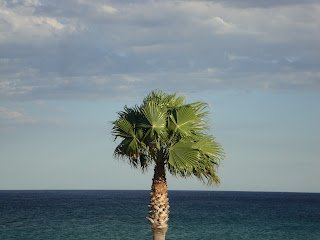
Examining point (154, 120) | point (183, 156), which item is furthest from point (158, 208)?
point (154, 120)

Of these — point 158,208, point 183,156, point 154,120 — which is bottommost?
point 158,208

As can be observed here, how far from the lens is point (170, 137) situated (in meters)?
16.9

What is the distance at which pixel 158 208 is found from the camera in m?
16.2

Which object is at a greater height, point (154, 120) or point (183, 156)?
point (154, 120)

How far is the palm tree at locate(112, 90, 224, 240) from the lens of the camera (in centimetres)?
1609

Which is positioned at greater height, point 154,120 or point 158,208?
point 154,120

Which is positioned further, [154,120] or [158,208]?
[158,208]

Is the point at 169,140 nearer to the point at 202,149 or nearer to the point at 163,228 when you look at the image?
the point at 202,149

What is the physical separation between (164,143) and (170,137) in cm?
44

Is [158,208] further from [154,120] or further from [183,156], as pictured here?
[154,120]

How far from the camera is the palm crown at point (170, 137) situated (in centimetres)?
1606

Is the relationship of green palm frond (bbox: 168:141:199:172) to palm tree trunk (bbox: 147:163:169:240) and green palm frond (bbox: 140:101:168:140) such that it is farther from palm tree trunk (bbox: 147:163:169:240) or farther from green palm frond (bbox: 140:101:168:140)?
palm tree trunk (bbox: 147:163:169:240)

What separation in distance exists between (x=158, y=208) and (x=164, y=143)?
7.63ft

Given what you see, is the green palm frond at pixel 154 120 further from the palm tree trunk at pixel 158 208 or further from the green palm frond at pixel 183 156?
the palm tree trunk at pixel 158 208
